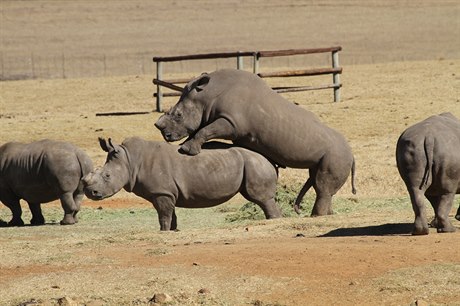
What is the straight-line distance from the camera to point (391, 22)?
55.5 m

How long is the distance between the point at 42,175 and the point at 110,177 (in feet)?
10.1

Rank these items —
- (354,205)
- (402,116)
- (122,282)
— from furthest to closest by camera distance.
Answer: (402,116), (354,205), (122,282)

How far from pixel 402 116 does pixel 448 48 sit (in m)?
20.4

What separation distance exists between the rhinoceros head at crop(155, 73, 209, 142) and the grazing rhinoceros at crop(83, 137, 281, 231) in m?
0.21

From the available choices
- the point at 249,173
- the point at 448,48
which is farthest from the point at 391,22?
the point at 249,173

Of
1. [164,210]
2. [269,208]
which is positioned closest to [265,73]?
[269,208]

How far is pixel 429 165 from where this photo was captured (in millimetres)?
14547

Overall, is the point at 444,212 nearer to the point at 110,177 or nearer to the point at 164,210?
the point at 164,210

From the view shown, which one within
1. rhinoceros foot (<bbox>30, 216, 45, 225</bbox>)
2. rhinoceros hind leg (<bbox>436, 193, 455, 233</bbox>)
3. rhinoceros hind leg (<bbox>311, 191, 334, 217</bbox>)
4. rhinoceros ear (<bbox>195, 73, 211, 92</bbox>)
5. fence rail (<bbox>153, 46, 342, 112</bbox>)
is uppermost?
rhinoceros ear (<bbox>195, 73, 211, 92</bbox>)

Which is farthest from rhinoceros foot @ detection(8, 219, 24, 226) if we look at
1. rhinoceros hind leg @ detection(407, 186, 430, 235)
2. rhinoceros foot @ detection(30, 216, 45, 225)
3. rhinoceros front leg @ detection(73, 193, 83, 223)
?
rhinoceros hind leg @ detection(407, 186, 430, 235)

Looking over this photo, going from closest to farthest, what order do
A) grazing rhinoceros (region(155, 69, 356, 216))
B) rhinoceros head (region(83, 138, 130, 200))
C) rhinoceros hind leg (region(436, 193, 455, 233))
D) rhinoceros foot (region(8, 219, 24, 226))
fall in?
rhinoceros hind leg (region(436, 193, 455, 233))
rhinoceros head (region(83, 138, 130, 200))
grazing rhinoceros (region(155, 69, 356, 216))
rhinoceros foot (region(8, 219, 24, 226))

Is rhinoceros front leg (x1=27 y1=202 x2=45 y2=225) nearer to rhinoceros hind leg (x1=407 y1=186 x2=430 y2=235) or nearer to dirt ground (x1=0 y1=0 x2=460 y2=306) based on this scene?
dirt ground (x1=0 y1=0 x2=460 y2=306)

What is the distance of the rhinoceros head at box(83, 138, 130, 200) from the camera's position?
57.1ft

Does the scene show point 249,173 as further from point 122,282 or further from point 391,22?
point 391,22
